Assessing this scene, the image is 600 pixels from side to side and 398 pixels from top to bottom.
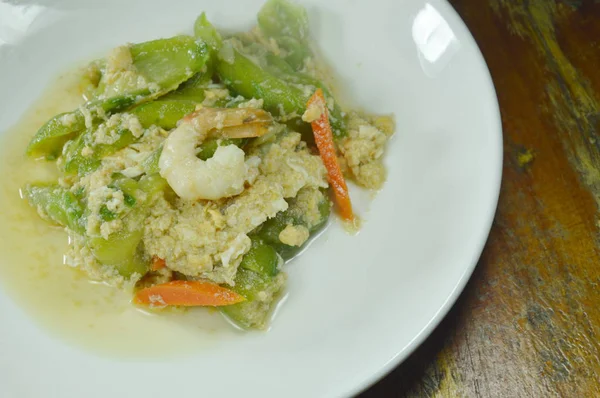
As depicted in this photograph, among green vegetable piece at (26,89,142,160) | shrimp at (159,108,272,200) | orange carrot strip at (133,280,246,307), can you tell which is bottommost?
orange carrot strip at (133,280,246,307)

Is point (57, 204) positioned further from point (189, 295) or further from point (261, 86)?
point (261, 86)

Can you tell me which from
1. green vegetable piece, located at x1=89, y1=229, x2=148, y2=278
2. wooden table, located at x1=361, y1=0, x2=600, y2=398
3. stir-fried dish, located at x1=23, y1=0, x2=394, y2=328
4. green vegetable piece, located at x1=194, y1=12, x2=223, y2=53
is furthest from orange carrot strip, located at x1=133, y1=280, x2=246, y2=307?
green vegetable piece, located at x1=194, y1=12, x2=223, y2=53

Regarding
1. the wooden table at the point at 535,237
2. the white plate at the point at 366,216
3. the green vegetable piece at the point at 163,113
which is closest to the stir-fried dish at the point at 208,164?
the green vegetable piece at the point at 163,113

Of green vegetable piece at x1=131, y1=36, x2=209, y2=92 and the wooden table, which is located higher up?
green vegetable piece at x1=131, y1=36, x2=209, y2=92

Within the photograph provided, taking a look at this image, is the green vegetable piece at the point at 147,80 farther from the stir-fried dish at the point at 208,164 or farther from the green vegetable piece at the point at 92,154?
the green vegetable piece at the point at 92,154

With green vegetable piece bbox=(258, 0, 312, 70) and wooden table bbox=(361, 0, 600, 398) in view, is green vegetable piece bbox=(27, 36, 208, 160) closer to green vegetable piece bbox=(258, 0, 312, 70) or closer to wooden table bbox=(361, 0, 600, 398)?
green vegetable piece bbox=(258, 0, 312, 70)

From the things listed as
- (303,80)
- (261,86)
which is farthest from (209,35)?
(303,80)

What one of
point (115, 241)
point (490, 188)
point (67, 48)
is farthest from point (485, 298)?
point (67, 48)
